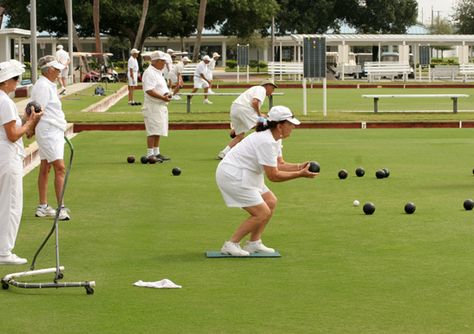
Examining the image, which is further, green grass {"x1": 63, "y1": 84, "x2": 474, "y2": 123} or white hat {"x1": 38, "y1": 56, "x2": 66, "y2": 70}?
green grass {"x1": 63, "y1": 84, "x2": 474, "y2": 123}

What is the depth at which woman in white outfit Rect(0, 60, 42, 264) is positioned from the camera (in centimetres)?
859

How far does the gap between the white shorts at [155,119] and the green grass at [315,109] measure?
26.0 feet

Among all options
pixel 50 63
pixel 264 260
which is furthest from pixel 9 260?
pixel 50 63

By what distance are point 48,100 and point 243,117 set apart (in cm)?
501

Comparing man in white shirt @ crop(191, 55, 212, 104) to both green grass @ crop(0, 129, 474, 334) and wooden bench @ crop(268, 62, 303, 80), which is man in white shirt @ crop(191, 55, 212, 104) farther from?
green grass @ crop(0, 129, 474, 334)

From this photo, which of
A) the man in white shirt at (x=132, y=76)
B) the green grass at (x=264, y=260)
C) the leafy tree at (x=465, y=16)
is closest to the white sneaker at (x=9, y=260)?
the green grass at (x=264, y=260)

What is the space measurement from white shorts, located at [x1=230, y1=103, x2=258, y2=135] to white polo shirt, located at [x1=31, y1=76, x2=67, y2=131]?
4.79 m

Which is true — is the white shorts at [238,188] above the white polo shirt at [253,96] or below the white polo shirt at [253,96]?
below

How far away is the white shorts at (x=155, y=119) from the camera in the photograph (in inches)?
656

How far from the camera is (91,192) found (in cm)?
1336

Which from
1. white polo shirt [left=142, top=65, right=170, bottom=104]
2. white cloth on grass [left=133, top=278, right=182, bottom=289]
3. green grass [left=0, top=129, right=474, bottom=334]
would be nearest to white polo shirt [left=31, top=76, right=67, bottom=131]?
green grass [left=0, top=129, right=474, bottom=334]

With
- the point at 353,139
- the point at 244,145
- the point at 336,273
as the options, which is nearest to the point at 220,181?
the point at 244,145

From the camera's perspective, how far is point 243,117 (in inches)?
626

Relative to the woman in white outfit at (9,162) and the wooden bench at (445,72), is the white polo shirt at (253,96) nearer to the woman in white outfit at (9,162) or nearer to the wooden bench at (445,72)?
the woman in white outfit at (9,162)
